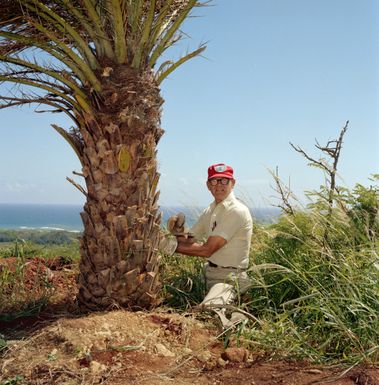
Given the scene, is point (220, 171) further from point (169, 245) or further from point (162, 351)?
point (162, 351)

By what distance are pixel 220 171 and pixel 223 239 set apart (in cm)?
71

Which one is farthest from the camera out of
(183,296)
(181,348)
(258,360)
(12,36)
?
(183,296)

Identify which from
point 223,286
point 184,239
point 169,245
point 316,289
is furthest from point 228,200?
point 316,289

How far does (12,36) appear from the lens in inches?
184

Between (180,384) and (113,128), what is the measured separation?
2.21 meters

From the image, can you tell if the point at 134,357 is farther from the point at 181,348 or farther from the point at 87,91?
the point at 87,91

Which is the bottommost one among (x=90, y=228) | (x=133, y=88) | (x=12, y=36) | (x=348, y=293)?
(x=348, y=293)

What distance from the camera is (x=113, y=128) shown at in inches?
171

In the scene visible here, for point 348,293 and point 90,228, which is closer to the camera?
point 348,293

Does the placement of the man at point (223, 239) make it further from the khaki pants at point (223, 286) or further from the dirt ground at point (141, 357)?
the dirt ground at point (141, 357)

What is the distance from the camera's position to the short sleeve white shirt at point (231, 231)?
490 cm

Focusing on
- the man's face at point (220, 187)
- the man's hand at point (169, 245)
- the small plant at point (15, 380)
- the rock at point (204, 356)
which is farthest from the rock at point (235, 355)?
the man's face at point (220, 187)

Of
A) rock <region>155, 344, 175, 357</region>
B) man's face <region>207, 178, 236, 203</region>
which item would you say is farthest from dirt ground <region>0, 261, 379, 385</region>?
man's face <region>207, 178, 236, 203</region>

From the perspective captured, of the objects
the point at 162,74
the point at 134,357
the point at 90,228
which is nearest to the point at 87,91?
the point at 162,74
